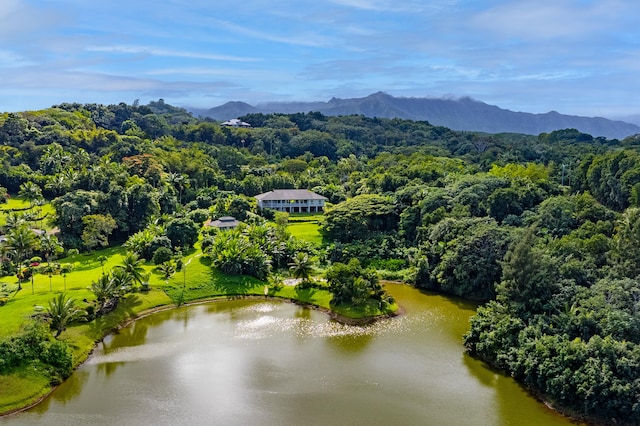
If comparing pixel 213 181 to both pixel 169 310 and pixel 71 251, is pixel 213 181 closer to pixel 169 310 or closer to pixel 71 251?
pixel 71 251

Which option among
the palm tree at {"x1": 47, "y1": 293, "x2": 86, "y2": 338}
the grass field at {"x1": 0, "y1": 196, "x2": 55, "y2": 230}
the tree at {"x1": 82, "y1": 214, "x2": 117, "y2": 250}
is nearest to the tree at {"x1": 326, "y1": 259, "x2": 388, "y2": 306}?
the palm tree at {"x1": 47, "y1": 293, "x2": 86, "y2": 338}

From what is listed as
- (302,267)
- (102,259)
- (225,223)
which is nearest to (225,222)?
(225,223)

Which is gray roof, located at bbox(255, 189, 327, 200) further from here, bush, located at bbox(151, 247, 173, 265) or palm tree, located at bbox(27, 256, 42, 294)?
palm tree, located at bbox(27, 256, 42, 294)

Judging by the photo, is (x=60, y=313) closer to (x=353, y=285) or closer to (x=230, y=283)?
(x=230, y=283)

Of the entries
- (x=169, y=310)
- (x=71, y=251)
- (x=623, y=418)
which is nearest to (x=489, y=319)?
(x=623, y=418)

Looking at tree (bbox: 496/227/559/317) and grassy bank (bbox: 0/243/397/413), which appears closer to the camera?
grassy bank (bbox: 0/243/397/413)

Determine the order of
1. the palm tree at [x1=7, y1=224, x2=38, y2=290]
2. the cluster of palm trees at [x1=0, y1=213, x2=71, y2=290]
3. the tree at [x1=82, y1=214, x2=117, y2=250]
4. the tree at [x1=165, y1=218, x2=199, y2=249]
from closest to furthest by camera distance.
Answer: the palm tree at [x1=7, y1=224, x2=38, y2=290] < the cluster of palm trees at [x1=0, y1=213, x2=71, y2=290] < the tree at [x1=165, y1=218, x2=199, y2=249] < the tree at [x1=82, y1=214, x2=117, y2=250]
